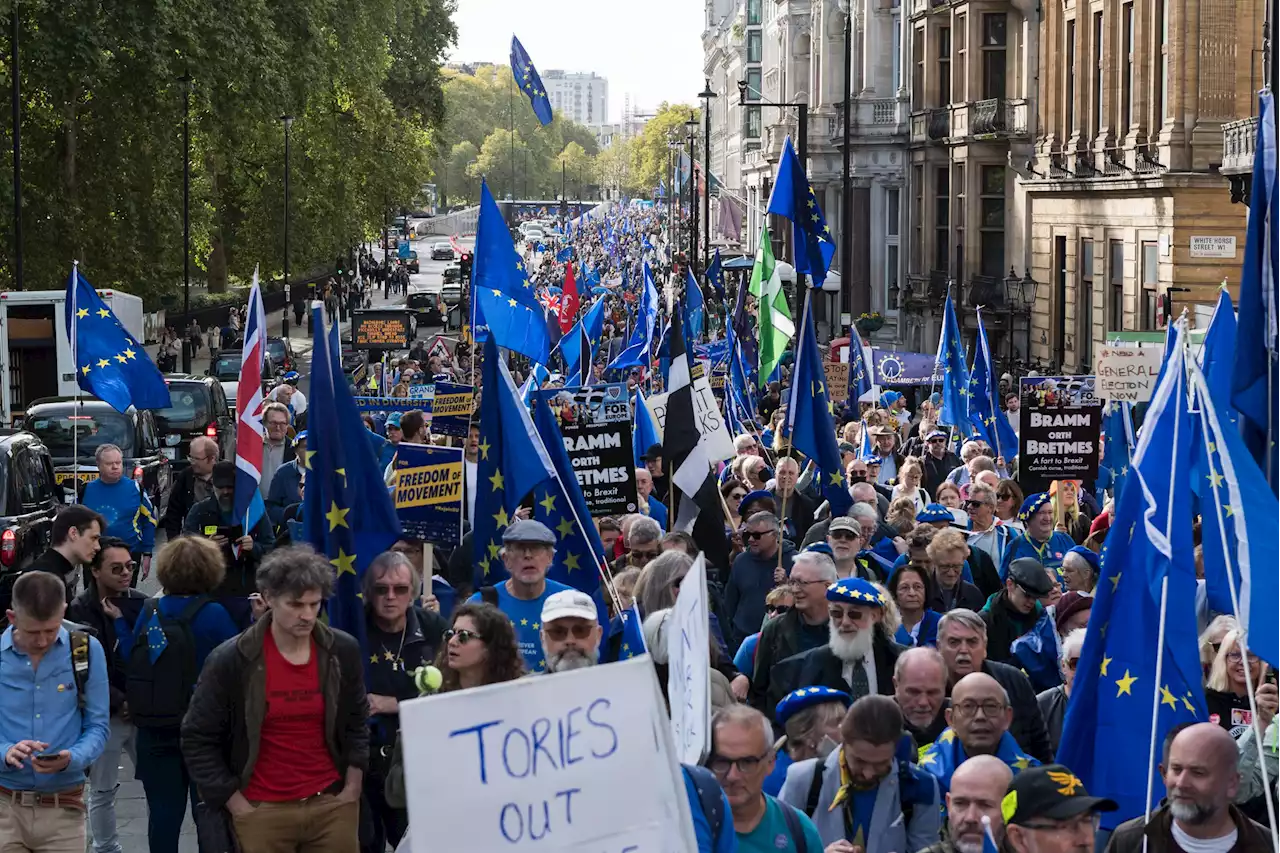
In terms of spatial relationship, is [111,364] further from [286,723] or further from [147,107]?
[147,107]

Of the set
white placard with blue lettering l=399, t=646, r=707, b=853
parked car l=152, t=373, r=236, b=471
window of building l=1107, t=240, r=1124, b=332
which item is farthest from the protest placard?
window of building l=1107, t=240, r=1124, b=332

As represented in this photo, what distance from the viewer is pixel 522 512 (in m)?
12.4

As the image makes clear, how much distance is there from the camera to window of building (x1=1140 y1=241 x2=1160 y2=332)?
33.9m

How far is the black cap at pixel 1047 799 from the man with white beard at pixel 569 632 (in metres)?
1.82

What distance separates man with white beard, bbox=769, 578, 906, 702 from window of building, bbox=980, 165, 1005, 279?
123 ft

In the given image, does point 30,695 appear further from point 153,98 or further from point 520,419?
point 153,98

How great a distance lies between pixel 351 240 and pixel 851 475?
53860 millimetres

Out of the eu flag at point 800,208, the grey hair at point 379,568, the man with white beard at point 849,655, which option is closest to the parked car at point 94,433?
the eu flag at point 800,208

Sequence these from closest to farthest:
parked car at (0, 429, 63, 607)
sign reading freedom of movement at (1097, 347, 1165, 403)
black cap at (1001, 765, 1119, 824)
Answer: black cap at (1001, 765, 1119, 824), parked car at (0, 429, 63, 607), sign reading freedom of movement at (1097, 347, 1165, 403)

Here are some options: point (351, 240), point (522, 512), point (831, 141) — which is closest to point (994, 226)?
point (831, 141)

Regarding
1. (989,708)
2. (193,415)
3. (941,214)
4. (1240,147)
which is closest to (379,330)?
(941,214)

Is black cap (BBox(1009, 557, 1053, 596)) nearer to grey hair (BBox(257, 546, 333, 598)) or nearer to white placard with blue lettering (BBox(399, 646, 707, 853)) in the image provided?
grey hair (BBox(257, 546, 333, 598))

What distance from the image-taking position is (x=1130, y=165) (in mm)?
34844

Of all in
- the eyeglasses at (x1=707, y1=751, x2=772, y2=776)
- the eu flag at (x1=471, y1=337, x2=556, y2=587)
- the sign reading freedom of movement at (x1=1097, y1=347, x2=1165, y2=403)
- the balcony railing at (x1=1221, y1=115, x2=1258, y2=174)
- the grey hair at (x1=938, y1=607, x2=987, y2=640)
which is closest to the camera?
the eyeglasses at (x1=707, y1=751, x2=772, y2=776)
